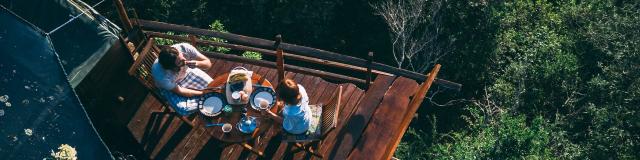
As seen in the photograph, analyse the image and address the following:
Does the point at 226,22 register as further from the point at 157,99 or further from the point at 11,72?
the point at 11,72

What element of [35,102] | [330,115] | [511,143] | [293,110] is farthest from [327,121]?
[511,143]

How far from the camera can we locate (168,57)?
755cm

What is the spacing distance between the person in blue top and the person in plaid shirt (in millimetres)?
1241

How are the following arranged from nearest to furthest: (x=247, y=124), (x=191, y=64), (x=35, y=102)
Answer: (x=35, y=102) → (x=247, y=124) → (x=191, y=64)

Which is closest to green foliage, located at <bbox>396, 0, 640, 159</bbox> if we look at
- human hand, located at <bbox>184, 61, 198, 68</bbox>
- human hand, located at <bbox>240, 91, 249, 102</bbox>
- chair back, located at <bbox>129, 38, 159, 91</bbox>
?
human hand, located at <bbox>240, 91, 249, 102</bbox>

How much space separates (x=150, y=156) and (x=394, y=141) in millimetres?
3945

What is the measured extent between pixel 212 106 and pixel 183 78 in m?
0.64

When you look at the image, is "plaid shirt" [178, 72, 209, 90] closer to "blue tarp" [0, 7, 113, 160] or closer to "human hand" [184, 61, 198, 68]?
"human hand" [184, 61, 198, 68]

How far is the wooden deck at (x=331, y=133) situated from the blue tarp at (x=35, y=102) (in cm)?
137

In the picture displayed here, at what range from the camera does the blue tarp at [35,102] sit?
738 cm

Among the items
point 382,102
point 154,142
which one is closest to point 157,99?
point 154,142

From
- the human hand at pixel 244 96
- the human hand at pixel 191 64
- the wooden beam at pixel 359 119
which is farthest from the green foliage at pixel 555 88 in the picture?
the human hand at pixel 191 64

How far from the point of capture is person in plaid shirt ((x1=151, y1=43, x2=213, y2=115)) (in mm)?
8016

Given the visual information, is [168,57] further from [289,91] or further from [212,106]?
[289,91]
